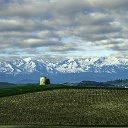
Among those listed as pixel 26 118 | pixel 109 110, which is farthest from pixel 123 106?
pixel 26 118

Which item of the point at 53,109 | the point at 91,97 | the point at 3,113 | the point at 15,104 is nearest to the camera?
the point at 3,113

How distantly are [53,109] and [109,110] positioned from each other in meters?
12.6

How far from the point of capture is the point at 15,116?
6769 centimetres

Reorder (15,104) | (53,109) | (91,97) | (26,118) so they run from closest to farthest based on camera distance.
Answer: (26,118)
(53,109)
(15,104)
(91,97)

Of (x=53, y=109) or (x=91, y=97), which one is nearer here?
(x=53, y=109)

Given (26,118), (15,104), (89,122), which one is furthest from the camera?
(15,104)

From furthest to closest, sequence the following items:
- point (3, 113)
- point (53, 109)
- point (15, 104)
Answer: point (15, 104) → point (53, 109) → point (3, 113)

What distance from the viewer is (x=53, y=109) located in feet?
250

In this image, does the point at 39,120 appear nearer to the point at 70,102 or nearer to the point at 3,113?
the point at 3,113

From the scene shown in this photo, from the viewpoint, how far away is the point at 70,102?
8694 cm

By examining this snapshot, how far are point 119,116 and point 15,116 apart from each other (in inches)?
821

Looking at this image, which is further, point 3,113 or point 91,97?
point 91,97

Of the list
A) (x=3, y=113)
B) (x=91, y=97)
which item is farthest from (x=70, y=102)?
(x=3, y=113)

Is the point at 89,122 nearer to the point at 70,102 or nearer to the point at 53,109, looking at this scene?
the point at 53,109
